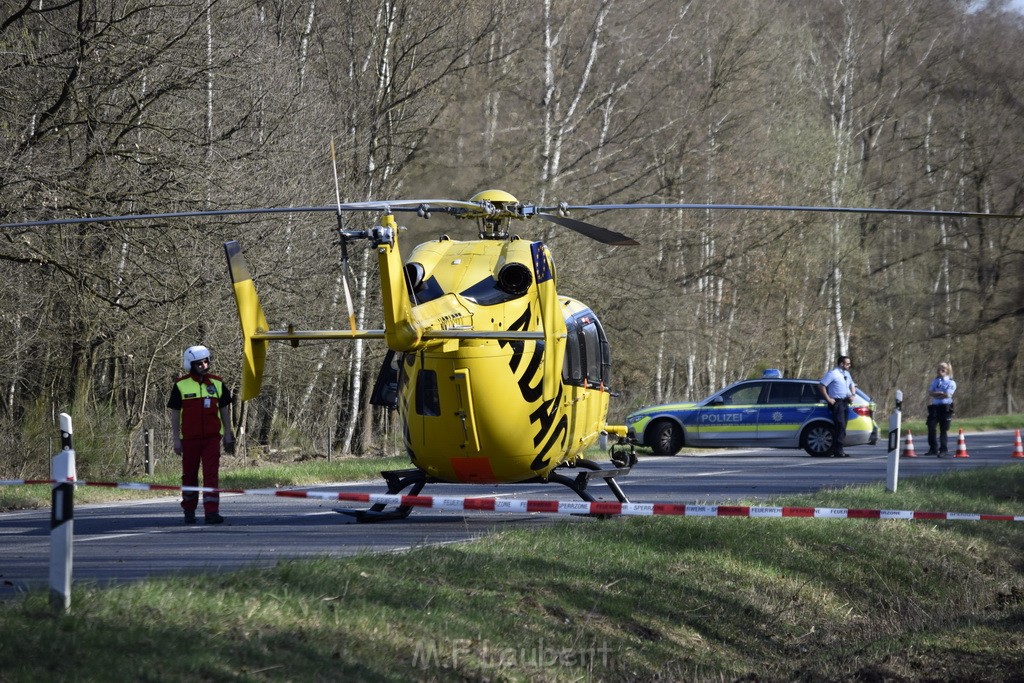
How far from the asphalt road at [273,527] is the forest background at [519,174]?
622 cm

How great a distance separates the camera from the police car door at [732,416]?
27594 millimetres

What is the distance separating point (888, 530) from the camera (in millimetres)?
13148

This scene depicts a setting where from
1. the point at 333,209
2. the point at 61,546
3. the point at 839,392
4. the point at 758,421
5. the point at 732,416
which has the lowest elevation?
the point at 61,546

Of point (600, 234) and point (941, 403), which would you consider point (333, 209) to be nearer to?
point (600, 234)

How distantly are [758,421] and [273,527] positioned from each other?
16.7 metres

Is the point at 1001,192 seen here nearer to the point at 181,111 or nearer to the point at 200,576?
the point at 181,111

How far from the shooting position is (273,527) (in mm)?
12836

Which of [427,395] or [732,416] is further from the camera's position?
[732,416]

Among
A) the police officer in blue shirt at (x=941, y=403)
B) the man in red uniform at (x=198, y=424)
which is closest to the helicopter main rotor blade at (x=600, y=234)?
the man in red uniform at (x=198, y=424)

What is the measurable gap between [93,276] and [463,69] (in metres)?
13.9

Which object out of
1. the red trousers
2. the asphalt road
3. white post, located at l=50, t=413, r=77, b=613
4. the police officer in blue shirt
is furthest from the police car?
white post, located at l=50, t=413, r=77, b=613

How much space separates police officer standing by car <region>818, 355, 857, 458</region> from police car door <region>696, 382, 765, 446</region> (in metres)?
2.16

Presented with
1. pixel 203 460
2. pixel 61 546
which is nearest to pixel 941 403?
pixel 203 460

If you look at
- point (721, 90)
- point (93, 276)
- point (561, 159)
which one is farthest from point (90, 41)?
point (721, 90)
